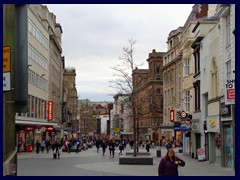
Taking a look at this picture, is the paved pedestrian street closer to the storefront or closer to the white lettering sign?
the storefront

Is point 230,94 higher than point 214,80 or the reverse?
the reverse

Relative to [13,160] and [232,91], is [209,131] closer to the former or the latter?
[232,91]

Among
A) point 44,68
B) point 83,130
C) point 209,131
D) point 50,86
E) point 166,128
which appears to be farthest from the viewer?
point 83,130

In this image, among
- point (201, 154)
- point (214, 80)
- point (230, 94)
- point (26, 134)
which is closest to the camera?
point (230, 94)

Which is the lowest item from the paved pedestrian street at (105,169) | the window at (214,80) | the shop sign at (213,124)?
the paved pedestrian street at (105,169)

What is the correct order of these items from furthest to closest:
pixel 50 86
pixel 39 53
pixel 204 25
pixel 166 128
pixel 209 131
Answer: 1. pixel 166 128
2. pixel 50 86
3. pixel 39 53
4. pixel 204 25
5. pixel 209 131

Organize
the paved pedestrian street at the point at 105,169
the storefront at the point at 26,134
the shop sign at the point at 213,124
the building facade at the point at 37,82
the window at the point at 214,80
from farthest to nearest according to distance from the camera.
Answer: the building facade at the point at 37,82
the storefront at the point at 26,134
the window at the point at 214,80
the shop sign at the point at 213,124
the paved pedestrian street at the point at 105,169

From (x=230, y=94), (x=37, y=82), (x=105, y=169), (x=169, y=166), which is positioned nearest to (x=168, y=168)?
(x=169, y=166)

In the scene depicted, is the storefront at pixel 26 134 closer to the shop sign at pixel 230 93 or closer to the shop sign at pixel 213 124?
the shop sign at pixel 213 124

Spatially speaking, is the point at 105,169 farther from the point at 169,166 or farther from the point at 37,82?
the point at 37,82

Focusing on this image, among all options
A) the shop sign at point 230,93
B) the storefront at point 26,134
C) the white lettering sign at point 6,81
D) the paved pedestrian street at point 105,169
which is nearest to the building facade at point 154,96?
the storefront at point 26,134

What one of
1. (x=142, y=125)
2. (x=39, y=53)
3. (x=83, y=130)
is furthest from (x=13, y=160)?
(x=83, y=130)

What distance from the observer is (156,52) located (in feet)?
322

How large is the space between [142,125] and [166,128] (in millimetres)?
30735
